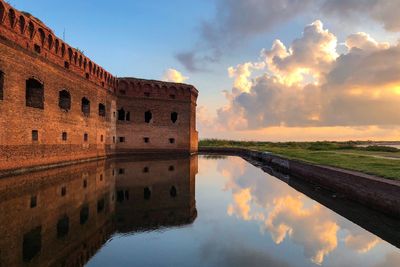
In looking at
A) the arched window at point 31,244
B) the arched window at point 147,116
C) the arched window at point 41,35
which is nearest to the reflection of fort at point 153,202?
the arched window at point 31,244

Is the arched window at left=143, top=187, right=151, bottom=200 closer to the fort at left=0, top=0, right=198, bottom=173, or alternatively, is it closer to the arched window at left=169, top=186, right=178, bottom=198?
the arched window at left=169, top=186, right=178, bottom=198

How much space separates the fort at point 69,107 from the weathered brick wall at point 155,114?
3.7 inches

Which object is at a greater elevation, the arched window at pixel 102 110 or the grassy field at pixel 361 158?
the arched window at pixel 102 110

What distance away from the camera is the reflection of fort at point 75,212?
236 inches

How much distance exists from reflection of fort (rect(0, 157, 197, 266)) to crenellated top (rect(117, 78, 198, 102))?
19290 mm

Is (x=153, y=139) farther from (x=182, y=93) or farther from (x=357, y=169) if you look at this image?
(x=357, y=169)

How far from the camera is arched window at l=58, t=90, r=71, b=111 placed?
2178 centimetres

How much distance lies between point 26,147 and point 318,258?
565 inches

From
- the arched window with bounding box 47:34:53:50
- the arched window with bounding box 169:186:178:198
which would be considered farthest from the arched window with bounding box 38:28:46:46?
the arched window with bounding box 169:186:178:198

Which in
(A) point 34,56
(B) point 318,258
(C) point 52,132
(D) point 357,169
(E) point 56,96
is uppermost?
(A) point 34,56

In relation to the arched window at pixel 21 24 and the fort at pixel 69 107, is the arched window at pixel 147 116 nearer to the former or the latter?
the fort at pixel 69 107

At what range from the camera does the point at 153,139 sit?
112 ft

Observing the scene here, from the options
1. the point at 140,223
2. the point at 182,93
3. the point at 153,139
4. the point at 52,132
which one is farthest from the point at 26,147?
the point at 182,93

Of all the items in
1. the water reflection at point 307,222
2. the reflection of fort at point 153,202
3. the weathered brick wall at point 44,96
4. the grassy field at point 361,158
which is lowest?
the water reflection at point 307,222
